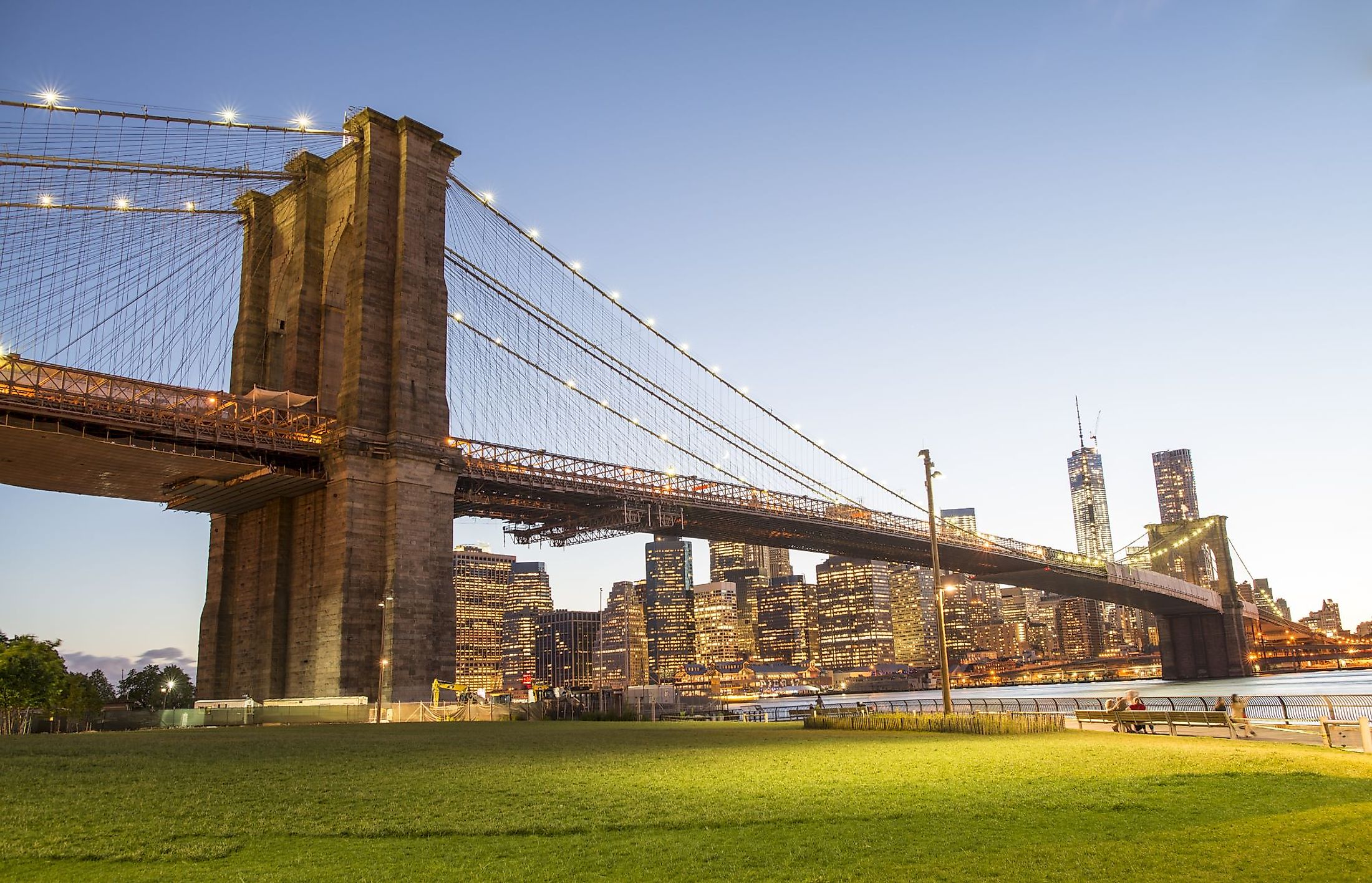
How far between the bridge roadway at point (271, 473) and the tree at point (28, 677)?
687 inches

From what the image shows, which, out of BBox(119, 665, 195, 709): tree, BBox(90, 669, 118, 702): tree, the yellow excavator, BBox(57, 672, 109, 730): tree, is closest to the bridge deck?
the yellow excavator

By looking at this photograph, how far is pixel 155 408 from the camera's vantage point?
40.3m

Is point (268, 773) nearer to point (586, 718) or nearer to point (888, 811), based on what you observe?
point (888, 811)

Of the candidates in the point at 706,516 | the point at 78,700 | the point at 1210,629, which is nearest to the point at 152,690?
the point at 78,700

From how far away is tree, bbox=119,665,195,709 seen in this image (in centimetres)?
11231

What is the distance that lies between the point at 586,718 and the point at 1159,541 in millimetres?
141856

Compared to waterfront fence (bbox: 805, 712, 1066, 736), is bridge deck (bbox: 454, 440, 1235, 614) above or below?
above

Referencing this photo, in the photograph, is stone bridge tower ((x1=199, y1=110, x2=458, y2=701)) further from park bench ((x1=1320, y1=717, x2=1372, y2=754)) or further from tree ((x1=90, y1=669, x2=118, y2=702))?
tree ((x1=90, y1=669, x2=118, y2=702))

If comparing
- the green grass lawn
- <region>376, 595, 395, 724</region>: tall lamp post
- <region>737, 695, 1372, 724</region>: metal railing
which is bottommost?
<region>737, 695, 1372, 724</region>: metal railing

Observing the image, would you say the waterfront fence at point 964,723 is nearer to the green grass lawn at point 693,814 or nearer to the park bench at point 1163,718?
the park bench at point 1163,718

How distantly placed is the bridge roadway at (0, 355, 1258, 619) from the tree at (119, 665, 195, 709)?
70536mm

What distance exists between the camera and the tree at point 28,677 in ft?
190

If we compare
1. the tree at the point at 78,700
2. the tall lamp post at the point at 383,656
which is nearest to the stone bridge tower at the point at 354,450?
the tall lamp post at the point at 383,656

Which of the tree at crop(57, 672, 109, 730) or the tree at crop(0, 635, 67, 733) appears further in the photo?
the tree at crop(57, 672, 109, 730)
